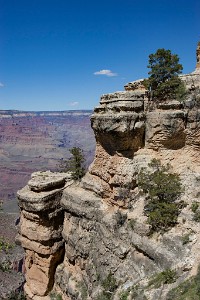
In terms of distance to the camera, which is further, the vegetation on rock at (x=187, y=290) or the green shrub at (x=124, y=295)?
the green shrub at (x=124, y=295)

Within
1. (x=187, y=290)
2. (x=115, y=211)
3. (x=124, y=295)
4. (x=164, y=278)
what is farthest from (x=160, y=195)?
(x=187, y=290)

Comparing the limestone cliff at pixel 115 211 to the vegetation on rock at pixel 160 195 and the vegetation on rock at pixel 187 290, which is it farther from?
the vegetation on rock at pixel 187 290

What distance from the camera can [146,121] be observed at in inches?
997

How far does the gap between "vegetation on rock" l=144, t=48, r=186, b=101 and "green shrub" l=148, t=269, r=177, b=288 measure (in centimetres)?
1350

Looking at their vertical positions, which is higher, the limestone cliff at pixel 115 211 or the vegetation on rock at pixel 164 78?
the vegetation on rock at pixel 164 78

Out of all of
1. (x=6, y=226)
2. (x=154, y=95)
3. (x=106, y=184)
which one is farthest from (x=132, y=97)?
(x=6, y=226)

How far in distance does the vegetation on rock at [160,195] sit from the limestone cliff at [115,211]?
0.60m

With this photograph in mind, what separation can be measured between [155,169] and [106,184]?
4353mm

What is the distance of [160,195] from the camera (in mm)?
21875

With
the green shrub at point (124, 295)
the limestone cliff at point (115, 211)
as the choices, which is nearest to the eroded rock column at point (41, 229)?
the limestone cliff at point (115, 211)

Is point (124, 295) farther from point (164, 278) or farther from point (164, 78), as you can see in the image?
point (164, 78)

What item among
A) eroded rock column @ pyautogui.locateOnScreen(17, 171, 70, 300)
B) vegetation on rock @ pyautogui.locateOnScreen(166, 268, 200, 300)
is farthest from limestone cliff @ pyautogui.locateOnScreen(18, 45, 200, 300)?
vegetation on rock @ pyautogui.locateOnScreen(166, 268, 200, 300)

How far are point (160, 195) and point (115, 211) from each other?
14.1ft

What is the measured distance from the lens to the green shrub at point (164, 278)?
16594 millimetres
